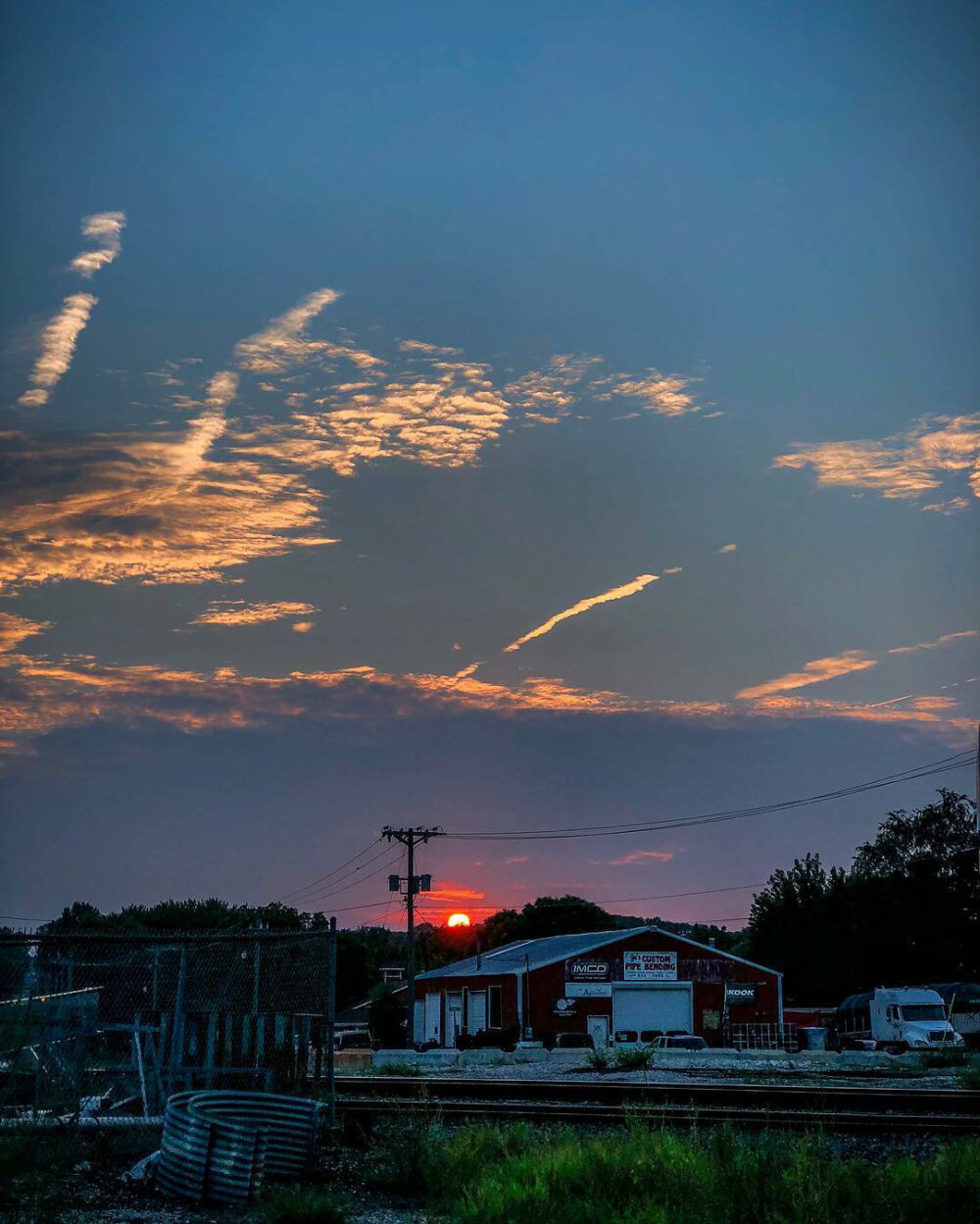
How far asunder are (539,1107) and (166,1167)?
30.0 ft

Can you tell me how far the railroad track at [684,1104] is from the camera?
19.2 m

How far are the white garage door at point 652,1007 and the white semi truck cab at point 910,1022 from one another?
32.3 feet

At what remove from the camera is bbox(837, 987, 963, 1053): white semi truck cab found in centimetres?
5519

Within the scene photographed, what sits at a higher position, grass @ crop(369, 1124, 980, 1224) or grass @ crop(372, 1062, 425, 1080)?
grass @ crop(369, 1124, 980, 1224)

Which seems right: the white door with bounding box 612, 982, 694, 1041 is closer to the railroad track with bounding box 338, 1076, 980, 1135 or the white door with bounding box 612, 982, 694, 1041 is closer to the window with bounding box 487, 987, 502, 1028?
the window with bounding box 487, 987, 502, 1028

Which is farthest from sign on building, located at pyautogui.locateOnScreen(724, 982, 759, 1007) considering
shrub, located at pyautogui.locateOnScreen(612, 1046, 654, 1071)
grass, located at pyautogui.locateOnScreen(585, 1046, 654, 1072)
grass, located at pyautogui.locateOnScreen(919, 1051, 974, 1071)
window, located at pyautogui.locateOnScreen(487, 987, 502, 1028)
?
shrub, located at pyautogui.locateOnScreen(612, 1046, 654, 1071)

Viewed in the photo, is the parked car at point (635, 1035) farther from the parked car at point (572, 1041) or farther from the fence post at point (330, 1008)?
the fence post at point (330, 1008)

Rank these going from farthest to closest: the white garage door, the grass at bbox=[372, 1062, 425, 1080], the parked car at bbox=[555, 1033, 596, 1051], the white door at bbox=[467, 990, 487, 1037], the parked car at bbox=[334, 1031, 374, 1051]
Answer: the parked car at bbox=[334, 1031, 374, 1051], the white garage door, the white door at bbox=[467, 990, 487, 1037], the parked car at bbox=[555, 1033, 596, 1051], the grass at bbox=[372, 1062, 425, 1080]

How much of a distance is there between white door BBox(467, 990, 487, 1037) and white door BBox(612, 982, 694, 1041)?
6589 millimetres

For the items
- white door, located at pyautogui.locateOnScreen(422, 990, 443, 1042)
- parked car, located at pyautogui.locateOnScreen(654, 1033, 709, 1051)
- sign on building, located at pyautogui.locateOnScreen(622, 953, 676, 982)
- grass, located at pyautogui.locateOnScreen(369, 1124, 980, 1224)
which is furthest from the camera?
white door, located at pyautogui.locateOnScreen(422, 990, 443, 1042)

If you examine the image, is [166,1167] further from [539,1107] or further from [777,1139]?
[539,1107]

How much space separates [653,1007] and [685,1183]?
2338 inches

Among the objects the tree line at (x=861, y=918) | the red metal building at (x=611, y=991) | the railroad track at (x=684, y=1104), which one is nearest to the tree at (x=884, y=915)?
the tree line at (x=861, y=918)

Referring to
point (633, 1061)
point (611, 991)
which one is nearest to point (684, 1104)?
point (633, 1061)
